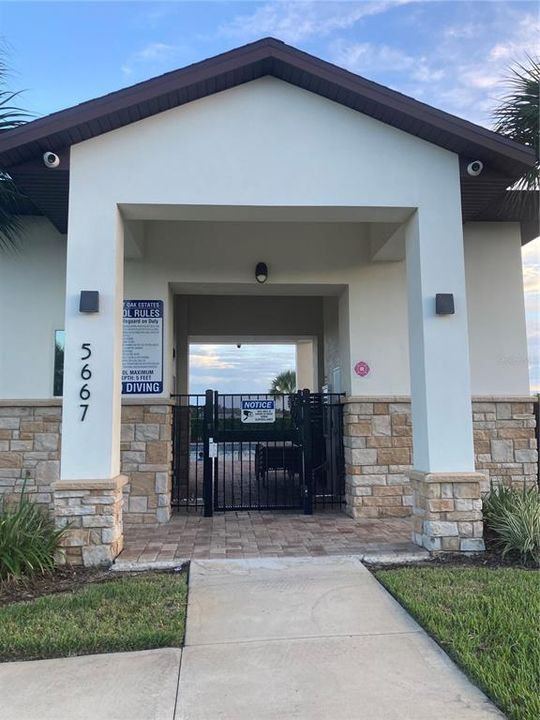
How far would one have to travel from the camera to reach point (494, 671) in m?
3.17

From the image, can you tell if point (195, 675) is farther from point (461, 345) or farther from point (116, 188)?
point (116, 188)

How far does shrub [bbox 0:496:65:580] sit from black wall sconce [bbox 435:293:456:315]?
15.0 ft

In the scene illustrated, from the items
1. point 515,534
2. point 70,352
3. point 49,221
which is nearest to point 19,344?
point 49,221

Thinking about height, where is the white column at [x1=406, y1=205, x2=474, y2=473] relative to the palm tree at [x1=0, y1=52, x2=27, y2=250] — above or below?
below

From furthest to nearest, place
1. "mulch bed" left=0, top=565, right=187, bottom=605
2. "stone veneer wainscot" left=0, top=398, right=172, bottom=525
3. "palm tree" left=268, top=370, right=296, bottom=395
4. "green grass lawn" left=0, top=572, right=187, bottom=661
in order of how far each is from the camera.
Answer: "palm tree" left=268, top=370, right=296, bottom=395, "stone veneer wainscot" left=0, top=398, right=172, bottom=525, "mulch bed" left=0, top=565, right=187, bottom=605, "green grass lawn" left=0, top=572, right=187, bottom=661

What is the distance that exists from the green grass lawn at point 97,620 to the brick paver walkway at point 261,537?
3.39ft

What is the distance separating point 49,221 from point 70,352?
296cm

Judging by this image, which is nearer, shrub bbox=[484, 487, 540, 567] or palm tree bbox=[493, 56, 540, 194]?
shrub bbox=[484, 487, 540, 567]

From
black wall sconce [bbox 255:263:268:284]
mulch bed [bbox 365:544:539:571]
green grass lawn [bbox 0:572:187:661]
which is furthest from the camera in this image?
black wall sconce [bbox 255:263:268:284]

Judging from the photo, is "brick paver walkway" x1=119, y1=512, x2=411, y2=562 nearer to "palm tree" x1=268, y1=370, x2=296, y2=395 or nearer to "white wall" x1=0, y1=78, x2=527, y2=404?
"white wall" x1=0, y1=78, x2=527, y2=404

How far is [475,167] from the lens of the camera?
6.15 m

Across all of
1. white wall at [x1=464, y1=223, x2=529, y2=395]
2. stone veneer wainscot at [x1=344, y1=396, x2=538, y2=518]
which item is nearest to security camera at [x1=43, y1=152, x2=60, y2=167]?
stone veneer wainscot at [x1=344, y1=396, x2=538, y2=518]

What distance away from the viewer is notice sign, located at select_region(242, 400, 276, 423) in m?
8.32

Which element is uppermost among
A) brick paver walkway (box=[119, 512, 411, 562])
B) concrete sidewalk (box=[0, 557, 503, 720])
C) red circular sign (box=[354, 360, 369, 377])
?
red circular sign (box=[354, 360, 369, 377])
